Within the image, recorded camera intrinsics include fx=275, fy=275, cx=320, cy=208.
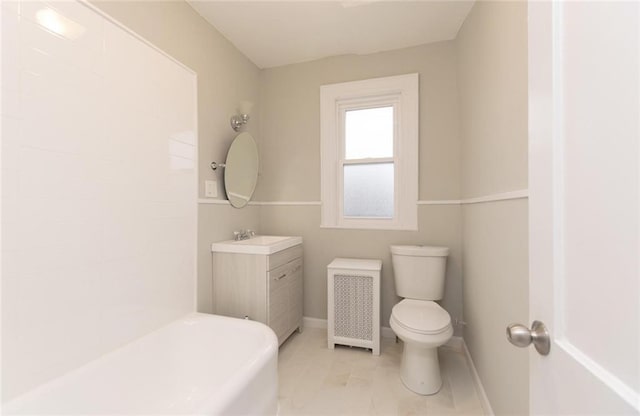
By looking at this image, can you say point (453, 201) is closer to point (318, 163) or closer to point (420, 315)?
point (420, 315)

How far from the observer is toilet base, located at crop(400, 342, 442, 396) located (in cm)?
167

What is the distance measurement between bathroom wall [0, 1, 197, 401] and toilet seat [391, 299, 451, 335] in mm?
1408

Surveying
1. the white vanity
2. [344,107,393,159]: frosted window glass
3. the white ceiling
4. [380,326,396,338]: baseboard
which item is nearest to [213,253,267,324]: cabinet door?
the white vanity

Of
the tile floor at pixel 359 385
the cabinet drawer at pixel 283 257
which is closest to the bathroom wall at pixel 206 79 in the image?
the cabinet drawer at pixel 283 257

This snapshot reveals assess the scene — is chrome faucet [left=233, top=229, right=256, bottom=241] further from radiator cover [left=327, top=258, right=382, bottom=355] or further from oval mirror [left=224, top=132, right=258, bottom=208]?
radiator cover [left=327, top=258, right=382, bottom=355]

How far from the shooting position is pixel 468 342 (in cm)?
199

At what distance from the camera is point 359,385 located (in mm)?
1747

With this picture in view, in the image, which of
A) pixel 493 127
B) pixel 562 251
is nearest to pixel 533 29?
pixel 562 251

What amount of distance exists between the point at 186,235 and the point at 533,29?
6.14ft

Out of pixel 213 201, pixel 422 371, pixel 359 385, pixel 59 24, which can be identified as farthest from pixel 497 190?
pixel 59 24

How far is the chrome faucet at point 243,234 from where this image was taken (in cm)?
223

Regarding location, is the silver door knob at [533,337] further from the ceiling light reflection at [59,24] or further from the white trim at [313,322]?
the white trim at [313,322]

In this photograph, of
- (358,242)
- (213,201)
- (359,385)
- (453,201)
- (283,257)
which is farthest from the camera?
(358,242)

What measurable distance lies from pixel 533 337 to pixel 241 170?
2152mm
